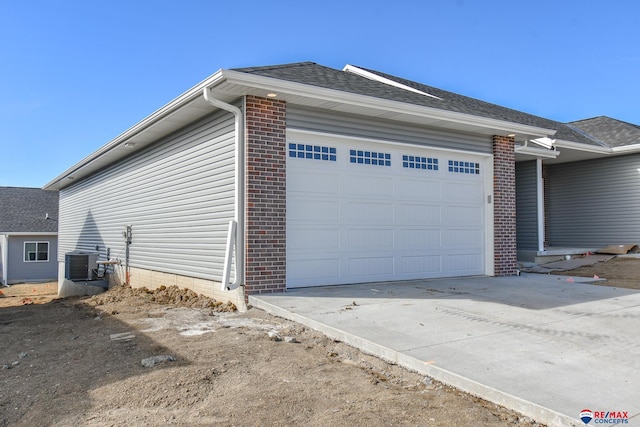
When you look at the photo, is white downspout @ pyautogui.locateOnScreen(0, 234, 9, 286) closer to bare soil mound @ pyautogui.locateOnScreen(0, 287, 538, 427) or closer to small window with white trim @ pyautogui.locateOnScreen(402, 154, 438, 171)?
bare soil mound @ pyautogui.locateOnScreen(0, 287, 538, 427)

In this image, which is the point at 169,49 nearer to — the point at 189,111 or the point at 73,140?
the point at 189,111

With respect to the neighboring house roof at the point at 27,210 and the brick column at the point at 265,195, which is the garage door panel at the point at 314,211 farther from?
the neighboring house roof at the point at 27,210

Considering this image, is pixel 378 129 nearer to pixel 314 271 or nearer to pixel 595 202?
Answer: pixel 314 271

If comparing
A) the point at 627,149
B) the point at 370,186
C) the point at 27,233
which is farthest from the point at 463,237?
the point at 27,233

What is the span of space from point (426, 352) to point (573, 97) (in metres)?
21.4

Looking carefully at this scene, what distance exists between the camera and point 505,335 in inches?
187

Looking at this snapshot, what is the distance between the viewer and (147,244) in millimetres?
11062

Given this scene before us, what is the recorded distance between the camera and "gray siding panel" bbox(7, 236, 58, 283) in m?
24.0

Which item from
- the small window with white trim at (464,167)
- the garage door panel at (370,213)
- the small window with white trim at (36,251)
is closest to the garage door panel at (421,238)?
the garage door panel at (370,213)

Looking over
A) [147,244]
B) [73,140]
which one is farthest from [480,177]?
[73,140]

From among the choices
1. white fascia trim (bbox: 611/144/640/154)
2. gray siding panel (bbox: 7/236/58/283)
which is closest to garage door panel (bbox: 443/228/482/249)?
white fascia trim (bbox: 611/144/640/154)

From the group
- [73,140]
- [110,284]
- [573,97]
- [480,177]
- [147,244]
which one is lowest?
[110,284]

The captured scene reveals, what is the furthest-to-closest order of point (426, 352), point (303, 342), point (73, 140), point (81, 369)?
point (73, 140) < point (303, 342) < point (81, 369) < point (426, 352)

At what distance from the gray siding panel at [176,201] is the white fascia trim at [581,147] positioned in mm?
9658
